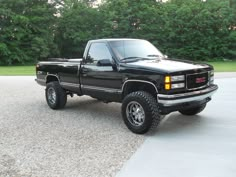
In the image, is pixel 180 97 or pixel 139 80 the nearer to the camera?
pixel 180 97

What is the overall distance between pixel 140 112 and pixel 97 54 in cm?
187

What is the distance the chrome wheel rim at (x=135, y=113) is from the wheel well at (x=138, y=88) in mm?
383

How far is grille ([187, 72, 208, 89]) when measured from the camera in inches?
231

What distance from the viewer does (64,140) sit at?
5773 mm

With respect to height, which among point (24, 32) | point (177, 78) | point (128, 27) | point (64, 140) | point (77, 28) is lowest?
point (64, 140)

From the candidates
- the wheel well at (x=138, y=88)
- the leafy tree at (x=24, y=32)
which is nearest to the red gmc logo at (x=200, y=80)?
the wheel well at (x=138, y=88)

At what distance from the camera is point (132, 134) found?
6.07m

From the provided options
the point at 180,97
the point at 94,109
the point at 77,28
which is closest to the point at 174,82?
the point at 180,97

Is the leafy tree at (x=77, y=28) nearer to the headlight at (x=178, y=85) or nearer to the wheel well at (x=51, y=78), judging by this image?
the wheel well at (x=51, y=78)

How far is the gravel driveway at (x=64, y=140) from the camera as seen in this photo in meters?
4.47

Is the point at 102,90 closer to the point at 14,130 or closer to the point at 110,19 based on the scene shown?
the point at 14,130

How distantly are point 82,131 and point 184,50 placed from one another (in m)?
32.8

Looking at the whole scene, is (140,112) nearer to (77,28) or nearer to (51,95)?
(51,95)

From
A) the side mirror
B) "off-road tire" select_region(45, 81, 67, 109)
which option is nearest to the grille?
the side mirror
